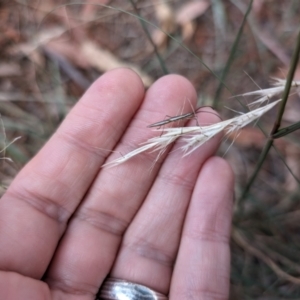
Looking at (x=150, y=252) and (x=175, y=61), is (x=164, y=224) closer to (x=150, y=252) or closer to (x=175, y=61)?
(x=150, y=252)

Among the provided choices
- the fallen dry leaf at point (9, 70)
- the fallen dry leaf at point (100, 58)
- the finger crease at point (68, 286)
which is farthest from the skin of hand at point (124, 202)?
the fallen dry leaf at point (9, 70)

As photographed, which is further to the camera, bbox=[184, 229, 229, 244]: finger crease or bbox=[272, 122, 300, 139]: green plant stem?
bbox=[184, 229, 229, 244]: finger crease

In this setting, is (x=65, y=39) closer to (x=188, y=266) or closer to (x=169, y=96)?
(x=169, y=96)

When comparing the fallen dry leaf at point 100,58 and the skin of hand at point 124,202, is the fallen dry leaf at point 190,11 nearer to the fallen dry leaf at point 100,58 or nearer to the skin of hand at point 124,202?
the fallen dry leaf at point 100,58

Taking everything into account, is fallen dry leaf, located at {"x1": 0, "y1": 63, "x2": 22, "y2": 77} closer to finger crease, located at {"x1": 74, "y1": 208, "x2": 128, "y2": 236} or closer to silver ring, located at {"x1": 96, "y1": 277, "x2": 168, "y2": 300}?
finger crease, located at {"x1": 74, "y1": 208, "x2": 128, "y2": 236}

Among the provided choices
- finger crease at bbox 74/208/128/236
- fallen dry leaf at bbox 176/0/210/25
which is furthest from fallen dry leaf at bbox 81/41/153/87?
finger crease at bbox 74/208/128/236

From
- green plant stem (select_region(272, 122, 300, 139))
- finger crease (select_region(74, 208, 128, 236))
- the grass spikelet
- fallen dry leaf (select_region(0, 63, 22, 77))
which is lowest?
finger crease (select_region(74, 208, 128, 236))

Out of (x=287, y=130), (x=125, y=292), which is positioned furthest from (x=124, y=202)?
(x=287, y=130)
